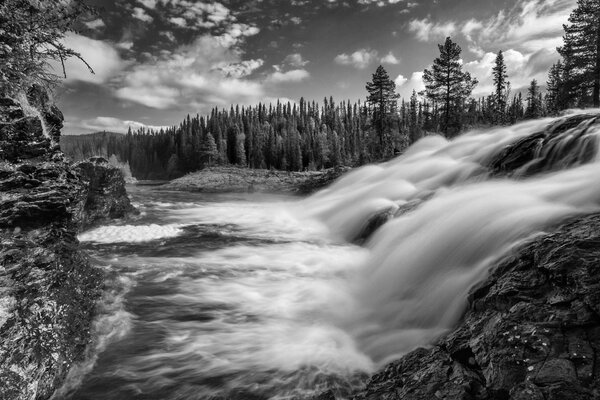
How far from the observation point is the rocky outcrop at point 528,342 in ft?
7.95

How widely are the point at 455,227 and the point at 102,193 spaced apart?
15.1 metres

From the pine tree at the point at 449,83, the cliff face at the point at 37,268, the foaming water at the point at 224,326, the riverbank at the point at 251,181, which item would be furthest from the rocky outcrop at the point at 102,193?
the pine tree at the point at 449,83

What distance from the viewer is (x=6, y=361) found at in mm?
3580

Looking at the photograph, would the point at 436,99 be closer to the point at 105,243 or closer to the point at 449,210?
the point at 449,210

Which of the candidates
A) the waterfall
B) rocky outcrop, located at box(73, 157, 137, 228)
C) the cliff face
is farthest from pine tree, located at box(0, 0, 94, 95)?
rocky outcrop, located at box(73, 157, 137, 228)

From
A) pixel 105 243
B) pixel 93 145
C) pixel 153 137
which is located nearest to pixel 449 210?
pixel 105 243

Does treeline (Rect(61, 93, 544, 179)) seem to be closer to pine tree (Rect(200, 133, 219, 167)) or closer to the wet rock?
pine tree (Rect(200, 133, 219, 167))

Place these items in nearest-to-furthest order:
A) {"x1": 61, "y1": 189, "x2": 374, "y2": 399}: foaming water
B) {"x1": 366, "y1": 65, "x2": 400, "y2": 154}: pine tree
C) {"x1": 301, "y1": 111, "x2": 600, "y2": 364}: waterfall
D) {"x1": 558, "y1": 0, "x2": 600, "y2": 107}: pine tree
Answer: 1. {"x1": 61, "y1": 189, "x2": 374, "y2": 399}: foaming water
2. {"x1": 301, "y1": 111, "x2": 600, "y2": 364}: waterfall
3. {"x1": 558, "y1": 0, "x2": 600, "y2": 107}: pine tree
4. {"x1": 366, "y1": 65, "x2": 400, "y2": 154}: pine tree

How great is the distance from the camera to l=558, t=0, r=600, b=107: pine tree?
29.2 m

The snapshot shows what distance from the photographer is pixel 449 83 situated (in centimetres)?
3753

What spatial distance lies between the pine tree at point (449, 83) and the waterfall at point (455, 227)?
27.9 meters

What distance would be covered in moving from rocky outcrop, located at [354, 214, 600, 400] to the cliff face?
12.3ft

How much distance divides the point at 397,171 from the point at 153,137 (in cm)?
15730

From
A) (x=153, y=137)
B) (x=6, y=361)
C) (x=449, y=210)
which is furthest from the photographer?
(x=153, y=137)
